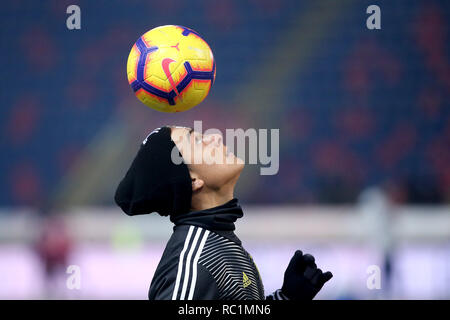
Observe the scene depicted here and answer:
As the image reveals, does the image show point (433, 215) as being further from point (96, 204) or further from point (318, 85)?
point (96, 204)

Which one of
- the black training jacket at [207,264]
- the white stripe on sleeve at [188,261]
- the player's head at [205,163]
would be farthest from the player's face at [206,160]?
the white stripe on sleeve at [188,261]

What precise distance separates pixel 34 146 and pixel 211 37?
3.70m

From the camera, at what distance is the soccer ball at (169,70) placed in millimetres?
2912

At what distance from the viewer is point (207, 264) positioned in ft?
8.09

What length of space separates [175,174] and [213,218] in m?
0.22

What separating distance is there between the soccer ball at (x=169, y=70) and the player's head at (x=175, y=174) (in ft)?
0.86

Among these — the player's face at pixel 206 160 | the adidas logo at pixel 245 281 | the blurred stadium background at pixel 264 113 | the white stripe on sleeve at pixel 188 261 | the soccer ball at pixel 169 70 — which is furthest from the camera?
the blurred stadium background at pixel 264 113

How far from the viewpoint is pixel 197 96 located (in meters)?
2.97

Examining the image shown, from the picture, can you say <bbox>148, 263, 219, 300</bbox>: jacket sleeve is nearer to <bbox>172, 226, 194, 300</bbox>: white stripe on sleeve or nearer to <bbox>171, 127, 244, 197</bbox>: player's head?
<bbox>172, 226, 194, 300</bbox>: white stripe on sleeve

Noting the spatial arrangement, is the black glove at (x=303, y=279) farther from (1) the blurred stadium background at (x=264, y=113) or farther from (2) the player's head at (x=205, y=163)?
(1) the blurred stadium background at (x=264, y=113)

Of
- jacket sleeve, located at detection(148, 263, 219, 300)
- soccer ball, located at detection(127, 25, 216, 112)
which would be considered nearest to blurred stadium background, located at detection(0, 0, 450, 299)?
soccer ball, located at detection(127, 25, 216, 112)

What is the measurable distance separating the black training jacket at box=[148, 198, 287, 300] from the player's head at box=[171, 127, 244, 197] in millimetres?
93

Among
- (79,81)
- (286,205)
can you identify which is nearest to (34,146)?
(79,81)

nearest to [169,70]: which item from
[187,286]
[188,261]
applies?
[188,261]
